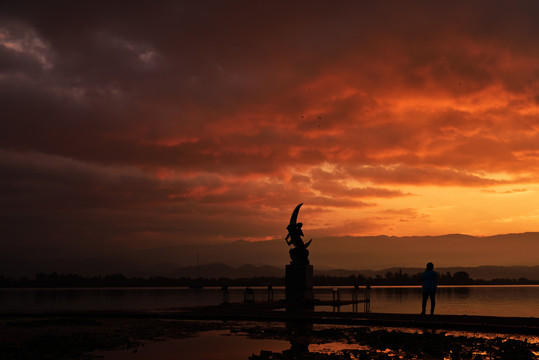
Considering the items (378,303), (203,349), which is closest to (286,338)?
(203,349)

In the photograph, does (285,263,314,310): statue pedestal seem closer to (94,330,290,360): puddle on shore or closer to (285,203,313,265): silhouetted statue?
(285,203,313,265): silhouetted statue

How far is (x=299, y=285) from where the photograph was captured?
43375mm

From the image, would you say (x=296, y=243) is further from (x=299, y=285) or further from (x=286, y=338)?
(x=286, y=338)

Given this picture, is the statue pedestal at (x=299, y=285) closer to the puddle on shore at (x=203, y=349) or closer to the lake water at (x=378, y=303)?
the lake water at (x=378, y=303)

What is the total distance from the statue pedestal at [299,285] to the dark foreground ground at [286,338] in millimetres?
15286

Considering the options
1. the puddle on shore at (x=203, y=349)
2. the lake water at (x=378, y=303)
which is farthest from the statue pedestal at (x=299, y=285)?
the puddle on shore at (x=203, y=349)

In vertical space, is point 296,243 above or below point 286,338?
above

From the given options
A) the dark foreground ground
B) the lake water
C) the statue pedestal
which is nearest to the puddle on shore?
the dark foreground ground

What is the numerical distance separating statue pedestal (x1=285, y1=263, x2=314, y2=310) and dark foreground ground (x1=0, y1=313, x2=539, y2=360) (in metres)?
15.3

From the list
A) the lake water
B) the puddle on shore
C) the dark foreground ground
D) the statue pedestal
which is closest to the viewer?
the dark foreground ground

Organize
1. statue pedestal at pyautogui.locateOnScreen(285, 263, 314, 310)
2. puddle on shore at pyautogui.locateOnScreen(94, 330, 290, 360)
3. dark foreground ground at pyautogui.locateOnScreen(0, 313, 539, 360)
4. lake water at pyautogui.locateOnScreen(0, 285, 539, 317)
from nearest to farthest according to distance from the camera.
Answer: dark foreground ground at pyautogui.locateOnScreen(0, 313, 539, 360)
puddle on shore at pyautogui.locateOnScreen(94, 330, 290, 360)
statue pedestal at pyautogui.locateOnScreen(285, 263, 314, 310)
lake water at pyautogui.locateOnScreen(0, 285, 539, 317)

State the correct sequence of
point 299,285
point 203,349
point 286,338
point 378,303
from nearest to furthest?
point 203,349 → point 286,338 → point 299,285 → point 378,303

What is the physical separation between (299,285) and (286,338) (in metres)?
23.2

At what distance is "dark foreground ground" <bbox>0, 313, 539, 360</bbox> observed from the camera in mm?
15789
